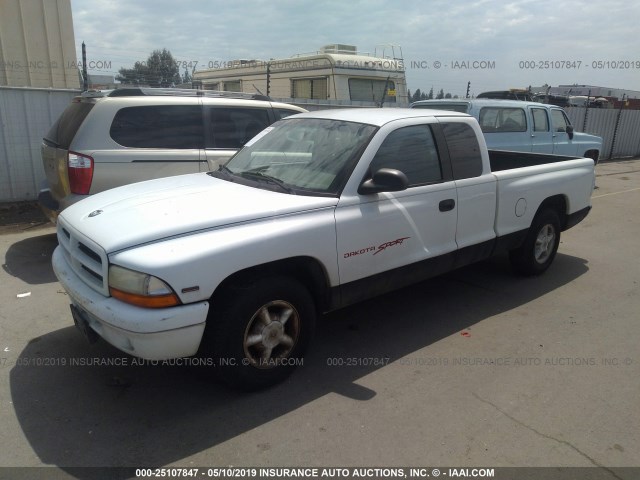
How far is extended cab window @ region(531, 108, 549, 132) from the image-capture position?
9.77m

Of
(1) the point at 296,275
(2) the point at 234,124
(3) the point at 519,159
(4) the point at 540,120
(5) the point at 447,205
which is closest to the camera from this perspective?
(1) the point at 296,275

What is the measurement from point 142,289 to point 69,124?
373 centimetres

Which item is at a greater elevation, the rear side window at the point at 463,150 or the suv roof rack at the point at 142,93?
the suv roof rack at the point at 142,93

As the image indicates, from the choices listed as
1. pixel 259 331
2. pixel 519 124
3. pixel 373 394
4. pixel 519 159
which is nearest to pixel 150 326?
pixel 259 331

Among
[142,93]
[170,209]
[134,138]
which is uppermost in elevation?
[142,93]

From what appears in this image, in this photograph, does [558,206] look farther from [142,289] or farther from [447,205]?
[142,289]

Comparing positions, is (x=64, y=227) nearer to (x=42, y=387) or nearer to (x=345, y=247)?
(x=42, y=387)

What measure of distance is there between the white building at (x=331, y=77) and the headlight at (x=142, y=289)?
9.19m

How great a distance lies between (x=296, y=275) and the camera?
341 centimetres

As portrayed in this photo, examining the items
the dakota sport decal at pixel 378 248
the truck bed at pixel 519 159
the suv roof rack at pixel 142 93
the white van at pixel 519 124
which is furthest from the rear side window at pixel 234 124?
the white van at pixel 519 124

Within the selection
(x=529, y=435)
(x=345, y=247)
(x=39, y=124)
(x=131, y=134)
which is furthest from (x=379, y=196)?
(x=39, y=124)

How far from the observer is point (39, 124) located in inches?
319

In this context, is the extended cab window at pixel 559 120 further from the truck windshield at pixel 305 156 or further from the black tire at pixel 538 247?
the truck windshield at pixel 305 156

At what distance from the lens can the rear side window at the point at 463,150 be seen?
14.2 ft
